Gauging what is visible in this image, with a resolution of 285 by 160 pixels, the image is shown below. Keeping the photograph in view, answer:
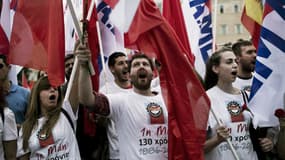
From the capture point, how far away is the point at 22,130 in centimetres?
521

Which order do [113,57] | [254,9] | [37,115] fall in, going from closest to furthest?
1. [37,115]
2. [254,9]
3. [113,57]

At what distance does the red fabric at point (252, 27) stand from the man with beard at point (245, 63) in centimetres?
14

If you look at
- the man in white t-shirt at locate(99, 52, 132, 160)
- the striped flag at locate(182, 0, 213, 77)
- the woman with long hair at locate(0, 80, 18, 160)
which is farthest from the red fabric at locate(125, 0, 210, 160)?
the striped flag at locate(182, 0, 213, 77)

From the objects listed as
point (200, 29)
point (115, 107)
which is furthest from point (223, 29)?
point (115, 107)

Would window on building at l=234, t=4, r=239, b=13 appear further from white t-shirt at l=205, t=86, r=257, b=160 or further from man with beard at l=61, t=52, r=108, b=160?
white t-shirt at l=205, t=86, r=257, b=160

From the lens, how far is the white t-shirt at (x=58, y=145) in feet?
16.6

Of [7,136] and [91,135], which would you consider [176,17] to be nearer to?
[91,135]

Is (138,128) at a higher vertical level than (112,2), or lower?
lower

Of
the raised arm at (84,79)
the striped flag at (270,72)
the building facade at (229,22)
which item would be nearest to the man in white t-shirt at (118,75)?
the raised arm at (84,79)

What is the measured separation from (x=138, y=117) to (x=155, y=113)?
15 centimetres

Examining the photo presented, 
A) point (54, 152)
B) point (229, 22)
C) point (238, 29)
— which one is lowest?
point (54, 152)

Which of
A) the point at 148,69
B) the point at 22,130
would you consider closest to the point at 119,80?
the point at 148,69

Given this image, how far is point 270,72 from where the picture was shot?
5.12 meters

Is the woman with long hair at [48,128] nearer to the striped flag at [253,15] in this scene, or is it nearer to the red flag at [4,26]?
the red flag at [4,26]
